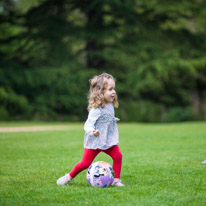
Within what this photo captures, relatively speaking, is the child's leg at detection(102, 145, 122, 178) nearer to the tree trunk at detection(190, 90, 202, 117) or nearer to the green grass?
the green grass

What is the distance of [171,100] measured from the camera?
29.6m

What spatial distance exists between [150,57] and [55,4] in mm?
7335

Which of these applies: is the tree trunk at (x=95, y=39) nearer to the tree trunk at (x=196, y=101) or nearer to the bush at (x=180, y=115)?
the bush at (x=180, y=115)

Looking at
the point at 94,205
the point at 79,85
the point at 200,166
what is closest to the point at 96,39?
the point at 79,85

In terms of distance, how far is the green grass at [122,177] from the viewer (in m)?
4.35

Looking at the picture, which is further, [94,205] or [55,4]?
[55,4]

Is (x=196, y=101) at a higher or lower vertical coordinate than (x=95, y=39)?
lower

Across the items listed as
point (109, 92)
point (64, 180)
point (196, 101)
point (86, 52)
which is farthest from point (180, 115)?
point (64, 180)

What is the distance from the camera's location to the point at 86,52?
84.8 feet

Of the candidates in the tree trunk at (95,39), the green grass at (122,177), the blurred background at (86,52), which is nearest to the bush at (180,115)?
the blurred background at (86,52)

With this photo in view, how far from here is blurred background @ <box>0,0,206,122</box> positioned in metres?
24.0

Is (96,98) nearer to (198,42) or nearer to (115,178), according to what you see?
(115,178)

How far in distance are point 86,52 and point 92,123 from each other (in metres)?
21.1

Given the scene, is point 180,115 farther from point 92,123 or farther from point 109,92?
point 92,123
